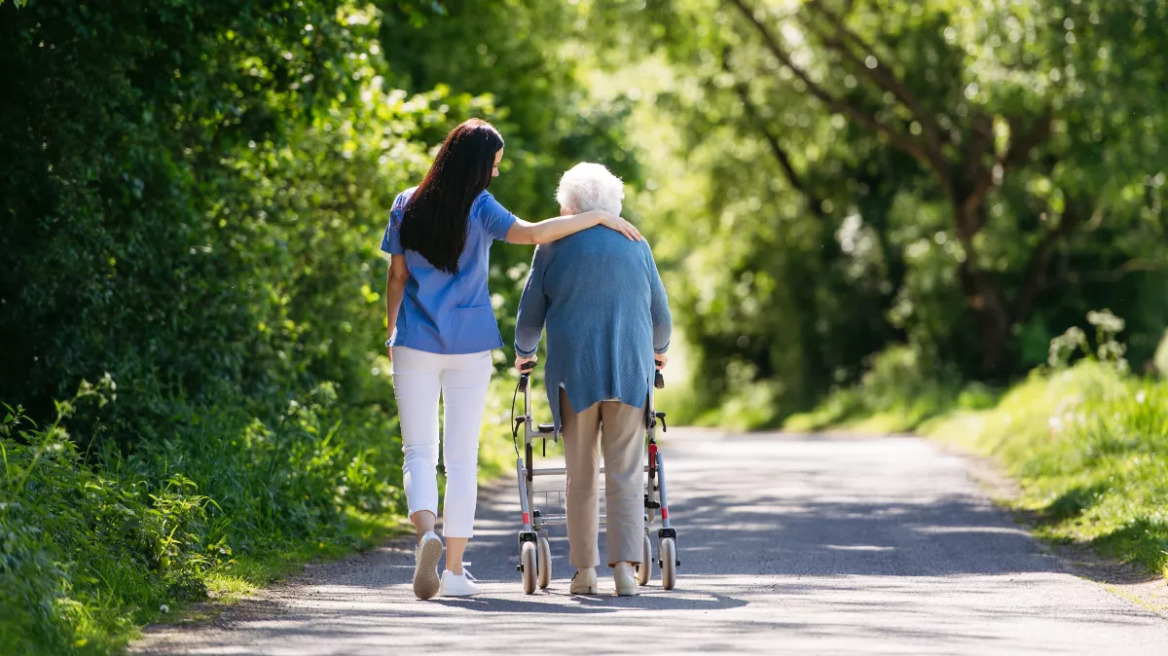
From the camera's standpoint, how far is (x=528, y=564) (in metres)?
8.59

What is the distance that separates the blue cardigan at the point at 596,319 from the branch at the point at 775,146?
97.4ft

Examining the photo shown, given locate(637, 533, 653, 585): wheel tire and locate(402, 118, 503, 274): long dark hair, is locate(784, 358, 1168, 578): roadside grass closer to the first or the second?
locate(637, 533, 653, 585): wheel tire

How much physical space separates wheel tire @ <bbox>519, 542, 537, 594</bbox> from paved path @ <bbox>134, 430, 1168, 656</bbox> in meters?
0.08

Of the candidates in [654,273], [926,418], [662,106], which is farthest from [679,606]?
[662,106]

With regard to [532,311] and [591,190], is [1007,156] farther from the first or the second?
[532,311]

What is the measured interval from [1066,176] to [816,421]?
1162 centimetres

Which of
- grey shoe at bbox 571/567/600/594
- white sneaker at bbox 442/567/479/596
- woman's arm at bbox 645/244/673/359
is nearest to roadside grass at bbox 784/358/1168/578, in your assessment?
woman's arm at bbox 645/244/673/359

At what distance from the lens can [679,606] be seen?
8.05 m

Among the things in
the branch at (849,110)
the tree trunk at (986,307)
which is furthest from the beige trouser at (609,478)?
the tree trunk at (986,307)

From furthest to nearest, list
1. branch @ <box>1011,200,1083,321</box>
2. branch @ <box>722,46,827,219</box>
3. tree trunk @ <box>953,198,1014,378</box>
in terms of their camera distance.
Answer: branch @ <box>722,46,827,219</box> → tree trunk @ <box>953,198,1014,378</box> → branch @ <box>1011,200,1083,321</box>

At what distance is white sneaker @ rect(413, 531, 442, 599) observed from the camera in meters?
8.39

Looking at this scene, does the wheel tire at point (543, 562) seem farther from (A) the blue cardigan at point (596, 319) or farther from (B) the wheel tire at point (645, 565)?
(A) the blue cardigan at point (596, 319)

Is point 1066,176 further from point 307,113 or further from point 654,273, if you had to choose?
point 654,273

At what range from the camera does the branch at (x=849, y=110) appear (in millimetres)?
33875
